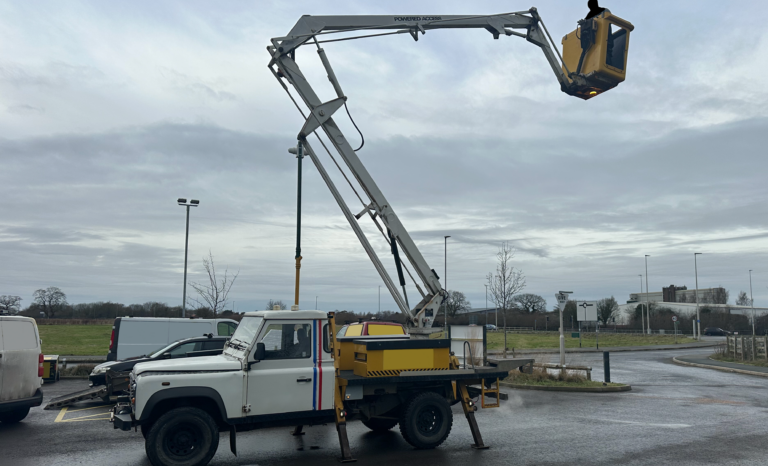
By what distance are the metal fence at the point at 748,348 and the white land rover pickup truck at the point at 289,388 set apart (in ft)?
75.3

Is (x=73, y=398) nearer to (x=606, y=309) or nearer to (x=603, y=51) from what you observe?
(x=603, y=51)

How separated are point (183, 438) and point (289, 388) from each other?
1496 millimetres

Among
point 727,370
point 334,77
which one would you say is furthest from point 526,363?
point 727,370

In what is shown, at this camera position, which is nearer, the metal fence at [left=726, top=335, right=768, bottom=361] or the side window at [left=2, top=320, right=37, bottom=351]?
the side window at [left=2, top=320, right=37, bottom=351]

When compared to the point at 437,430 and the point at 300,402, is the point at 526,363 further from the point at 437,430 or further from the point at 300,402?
the point at 300,402

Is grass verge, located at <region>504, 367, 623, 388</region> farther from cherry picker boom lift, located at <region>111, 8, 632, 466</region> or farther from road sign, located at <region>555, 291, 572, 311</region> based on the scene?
cherry picker boom lift, located at <region>111, 8, 632, 466</region>

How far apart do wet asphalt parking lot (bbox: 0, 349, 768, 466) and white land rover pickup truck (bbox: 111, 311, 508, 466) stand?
0.59 m

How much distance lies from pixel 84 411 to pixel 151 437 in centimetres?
643

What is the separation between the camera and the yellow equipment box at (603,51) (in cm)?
1070

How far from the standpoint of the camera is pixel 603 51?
10703 mm

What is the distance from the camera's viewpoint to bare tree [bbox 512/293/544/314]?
319 feet

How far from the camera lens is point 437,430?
9156mm

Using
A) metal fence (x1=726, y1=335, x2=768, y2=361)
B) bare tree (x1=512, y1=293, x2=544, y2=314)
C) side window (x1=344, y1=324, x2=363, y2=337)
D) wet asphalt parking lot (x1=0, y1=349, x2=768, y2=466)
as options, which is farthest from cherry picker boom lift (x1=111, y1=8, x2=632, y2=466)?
bare tree (x1=512, y1=293, x2=544, y2=314)

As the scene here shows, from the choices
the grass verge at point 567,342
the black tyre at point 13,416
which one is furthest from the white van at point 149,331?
the grass verge at point 567,342
